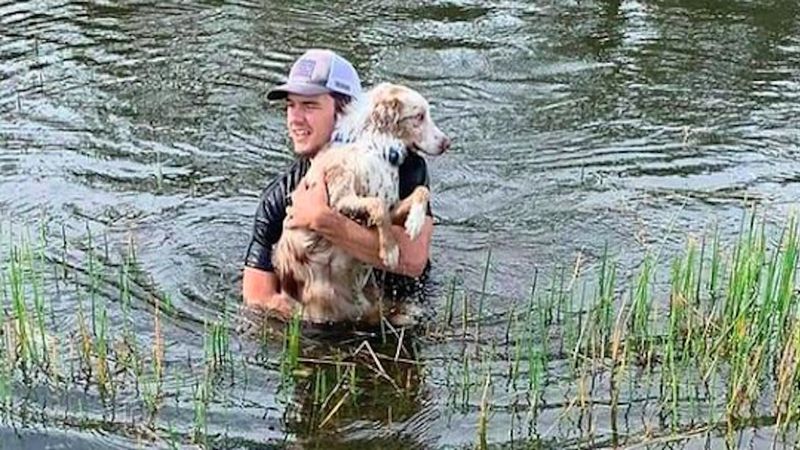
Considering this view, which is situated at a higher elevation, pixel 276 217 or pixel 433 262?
pixel 276 217

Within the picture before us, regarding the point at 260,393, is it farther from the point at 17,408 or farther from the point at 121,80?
the point at 121,80

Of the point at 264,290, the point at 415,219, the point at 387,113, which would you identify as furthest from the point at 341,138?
the point at 264,290

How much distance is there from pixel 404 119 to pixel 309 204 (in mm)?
614

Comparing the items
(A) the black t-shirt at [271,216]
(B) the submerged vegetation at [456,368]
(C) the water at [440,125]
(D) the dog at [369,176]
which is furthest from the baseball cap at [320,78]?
(C) the water at [440,125]

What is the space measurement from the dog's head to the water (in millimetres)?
1015

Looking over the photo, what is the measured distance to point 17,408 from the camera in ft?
19.1

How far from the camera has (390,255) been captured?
6.57 m

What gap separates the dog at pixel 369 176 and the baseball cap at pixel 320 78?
5.5 inches

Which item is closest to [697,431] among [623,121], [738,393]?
[738,393]


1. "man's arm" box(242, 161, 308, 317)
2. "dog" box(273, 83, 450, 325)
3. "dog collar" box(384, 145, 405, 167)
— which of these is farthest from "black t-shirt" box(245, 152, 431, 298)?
"dog collar" box(384, 145, 405, 167)

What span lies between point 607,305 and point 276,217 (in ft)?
5.84

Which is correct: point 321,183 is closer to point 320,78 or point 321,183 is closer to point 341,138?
point 341,138

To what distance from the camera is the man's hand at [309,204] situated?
A: 6.61 meters

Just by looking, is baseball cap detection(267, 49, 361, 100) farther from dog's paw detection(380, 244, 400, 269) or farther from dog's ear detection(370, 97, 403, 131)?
dog's paw detection(380, 244, 400, 269)
